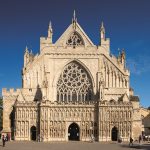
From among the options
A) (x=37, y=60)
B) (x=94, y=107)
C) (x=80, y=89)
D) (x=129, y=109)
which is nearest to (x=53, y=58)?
(x=37, y=60)

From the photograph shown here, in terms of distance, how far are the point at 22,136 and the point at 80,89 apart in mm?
14239

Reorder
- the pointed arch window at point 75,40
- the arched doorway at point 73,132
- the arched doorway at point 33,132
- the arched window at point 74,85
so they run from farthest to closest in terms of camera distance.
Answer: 1. the pointed arch window at point 75,40
2. the arched window at point 74,85
3. the arched doorway at point 73,132
4. the arched doorway at point 33,132

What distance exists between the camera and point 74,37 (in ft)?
267

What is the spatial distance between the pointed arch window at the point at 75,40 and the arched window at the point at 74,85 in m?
4.26

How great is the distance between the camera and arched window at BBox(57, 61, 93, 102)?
259ft

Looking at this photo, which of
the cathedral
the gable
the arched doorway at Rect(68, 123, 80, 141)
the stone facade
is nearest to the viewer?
the cathedral

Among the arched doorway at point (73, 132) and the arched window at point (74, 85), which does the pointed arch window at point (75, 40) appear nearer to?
the arched window at point (74, 85)

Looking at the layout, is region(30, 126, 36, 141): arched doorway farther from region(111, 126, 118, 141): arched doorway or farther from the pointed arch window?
the pointed arch window

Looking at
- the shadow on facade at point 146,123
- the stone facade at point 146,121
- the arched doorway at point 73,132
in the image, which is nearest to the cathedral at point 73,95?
the arched doorway at point 73,132

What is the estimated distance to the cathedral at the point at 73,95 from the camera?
7425 cm

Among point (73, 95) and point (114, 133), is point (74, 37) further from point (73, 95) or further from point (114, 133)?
point (114, 133)

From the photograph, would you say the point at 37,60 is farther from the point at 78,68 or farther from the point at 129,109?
the point at 129,109

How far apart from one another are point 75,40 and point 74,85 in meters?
9.12

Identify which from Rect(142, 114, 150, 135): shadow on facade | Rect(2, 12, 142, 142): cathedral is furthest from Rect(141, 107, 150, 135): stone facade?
Rect(2, 12, 142, 142): cathedral
